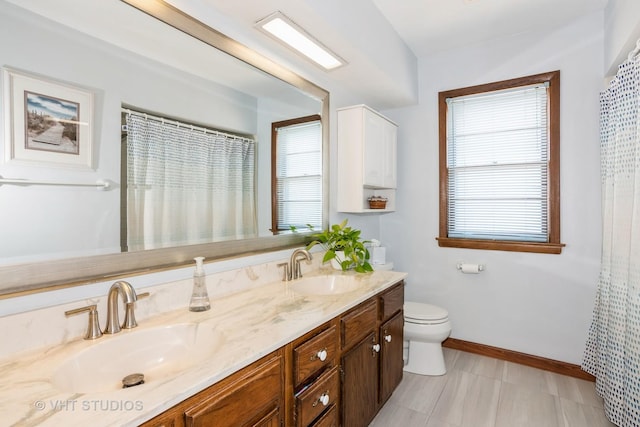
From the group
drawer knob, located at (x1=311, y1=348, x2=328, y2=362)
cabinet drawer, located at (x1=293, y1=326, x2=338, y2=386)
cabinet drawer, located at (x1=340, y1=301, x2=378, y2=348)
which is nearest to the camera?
cabinet drawer, located at (x1=293, y1=326, x2=338, y2=386)

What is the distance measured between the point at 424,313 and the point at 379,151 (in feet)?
4.47

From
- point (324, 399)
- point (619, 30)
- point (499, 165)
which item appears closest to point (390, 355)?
point (324, 399)

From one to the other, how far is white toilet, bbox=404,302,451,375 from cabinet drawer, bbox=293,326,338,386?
1.24 meters

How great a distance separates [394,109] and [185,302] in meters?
2.71

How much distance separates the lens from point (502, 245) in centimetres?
278

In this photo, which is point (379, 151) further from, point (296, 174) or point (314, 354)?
point (314, 354)

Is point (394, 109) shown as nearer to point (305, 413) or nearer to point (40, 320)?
point (305, 413)

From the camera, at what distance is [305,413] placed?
129 centimetres

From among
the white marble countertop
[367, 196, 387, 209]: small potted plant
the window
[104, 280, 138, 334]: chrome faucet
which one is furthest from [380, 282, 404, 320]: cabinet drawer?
[104, 280, 138, 334]: chrome faucet

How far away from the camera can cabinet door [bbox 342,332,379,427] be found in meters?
1.61

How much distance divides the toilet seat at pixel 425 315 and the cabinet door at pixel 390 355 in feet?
1.05

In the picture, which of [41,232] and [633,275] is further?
[633,275]

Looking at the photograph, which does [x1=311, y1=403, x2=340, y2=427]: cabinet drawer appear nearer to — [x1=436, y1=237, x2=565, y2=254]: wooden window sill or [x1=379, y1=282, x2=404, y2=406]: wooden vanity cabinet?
[x1=379, y1=282, x2=404, y2=406]: wooden vanity cabinet

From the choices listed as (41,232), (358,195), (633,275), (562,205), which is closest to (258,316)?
(41,232)
